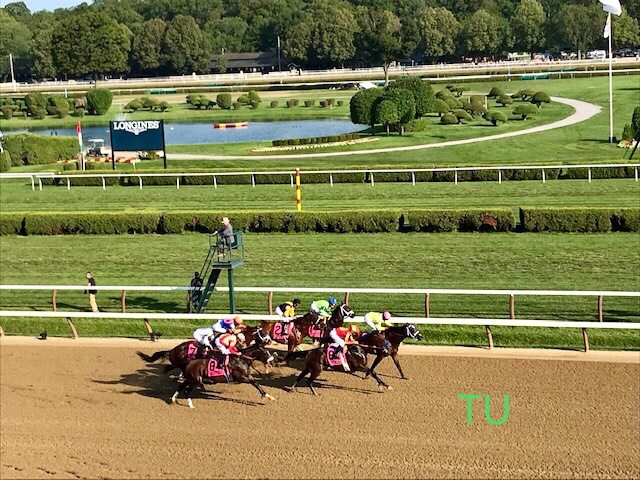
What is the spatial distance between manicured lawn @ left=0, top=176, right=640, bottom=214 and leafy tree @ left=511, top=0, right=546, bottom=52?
65.6m

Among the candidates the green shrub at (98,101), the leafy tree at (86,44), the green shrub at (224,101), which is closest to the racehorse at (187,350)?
the green shrub at (98,101)

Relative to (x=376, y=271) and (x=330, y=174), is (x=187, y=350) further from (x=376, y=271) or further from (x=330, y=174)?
(x=330, y=174)

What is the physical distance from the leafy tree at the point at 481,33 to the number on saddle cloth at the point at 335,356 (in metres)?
79.5

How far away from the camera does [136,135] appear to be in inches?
1197

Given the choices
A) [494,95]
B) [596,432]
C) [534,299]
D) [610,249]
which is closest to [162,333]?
[534,299]

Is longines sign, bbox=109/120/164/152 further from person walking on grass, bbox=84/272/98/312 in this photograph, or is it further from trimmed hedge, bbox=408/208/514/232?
person walking on grass, bbox=84/272/98/312

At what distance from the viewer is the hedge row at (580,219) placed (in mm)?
19000

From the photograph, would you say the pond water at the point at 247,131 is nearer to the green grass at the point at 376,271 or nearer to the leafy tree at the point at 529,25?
the green grass at the point at 376,271

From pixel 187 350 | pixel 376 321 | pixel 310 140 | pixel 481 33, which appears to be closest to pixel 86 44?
pixel 481 33

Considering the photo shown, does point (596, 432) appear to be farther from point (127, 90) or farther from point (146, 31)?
point (146, 31)

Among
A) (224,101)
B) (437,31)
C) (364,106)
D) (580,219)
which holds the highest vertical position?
(437,31)

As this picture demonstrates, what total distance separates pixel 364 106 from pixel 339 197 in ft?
48.6

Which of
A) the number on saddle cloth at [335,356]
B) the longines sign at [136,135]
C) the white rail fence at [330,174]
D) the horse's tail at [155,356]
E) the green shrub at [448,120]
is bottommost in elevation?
the horse's tail at [155,356]

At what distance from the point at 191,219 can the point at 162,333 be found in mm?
6817
